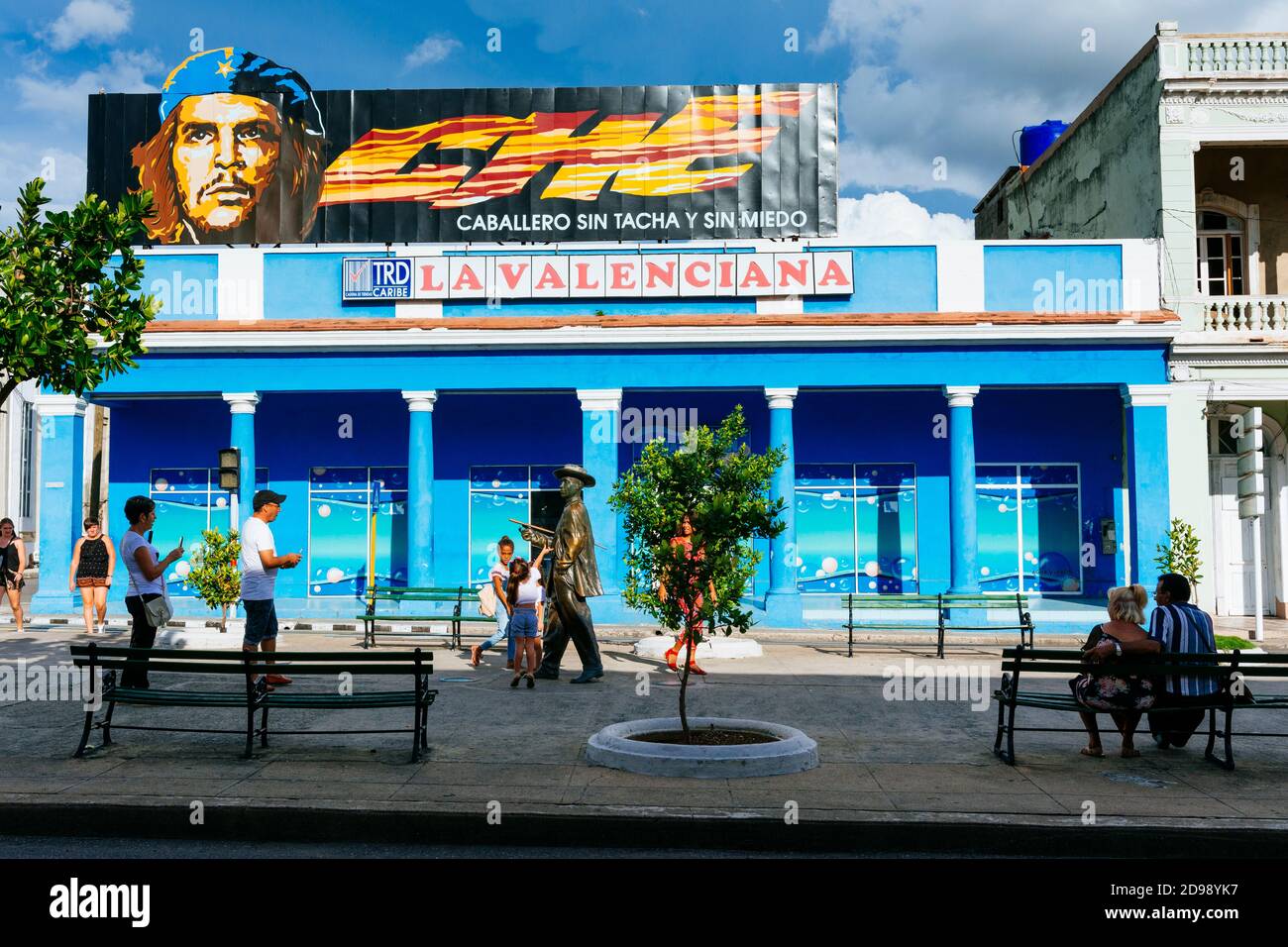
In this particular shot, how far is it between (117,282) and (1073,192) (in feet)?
65.1

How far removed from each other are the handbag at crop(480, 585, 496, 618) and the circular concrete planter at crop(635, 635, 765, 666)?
7.05ft

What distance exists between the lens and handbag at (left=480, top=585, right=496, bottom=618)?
1470 cm

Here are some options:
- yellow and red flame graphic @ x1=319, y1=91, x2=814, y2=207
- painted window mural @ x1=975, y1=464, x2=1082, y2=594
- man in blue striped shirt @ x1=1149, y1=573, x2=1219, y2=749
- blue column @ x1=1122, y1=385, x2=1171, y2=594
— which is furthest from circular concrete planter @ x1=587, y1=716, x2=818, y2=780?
yellow and red flame graphic @ x1=319, y1=91, x2=814, y2=207

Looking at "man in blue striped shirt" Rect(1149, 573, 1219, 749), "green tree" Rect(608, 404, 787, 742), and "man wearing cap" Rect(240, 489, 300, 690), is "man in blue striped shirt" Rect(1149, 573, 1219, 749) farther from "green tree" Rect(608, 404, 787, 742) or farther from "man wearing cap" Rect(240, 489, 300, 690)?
"man wearing cap" Rect(240, 489, 300, 690)

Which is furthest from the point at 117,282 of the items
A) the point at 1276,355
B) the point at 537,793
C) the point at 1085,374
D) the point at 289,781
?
the point at 1276,355

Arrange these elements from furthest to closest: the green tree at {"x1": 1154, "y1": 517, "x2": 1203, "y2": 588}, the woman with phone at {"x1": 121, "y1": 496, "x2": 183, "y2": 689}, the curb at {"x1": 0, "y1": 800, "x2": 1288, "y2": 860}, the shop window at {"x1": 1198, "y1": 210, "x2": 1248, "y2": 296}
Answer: the shop window at {"x1": 1198, "y1": 210, "x2": 1248, "y2": 296} → the green tree at {"x1": 1154, "y1": 517, "x2": 1203, "y2": 588} → the woman with phone at {"x1": 121, "y1": 496, "x2": 183, "y2": 689} → the curb at {"x1": 0, "y1": 800, "x2": 1288, "y2": 860}

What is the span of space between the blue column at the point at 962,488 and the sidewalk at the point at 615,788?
26.5 feet

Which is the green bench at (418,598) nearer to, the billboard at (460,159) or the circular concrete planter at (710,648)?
the circular concrete planter at (710,648)

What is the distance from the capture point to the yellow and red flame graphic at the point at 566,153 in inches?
785

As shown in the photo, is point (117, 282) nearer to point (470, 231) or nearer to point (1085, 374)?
point (470, 231)

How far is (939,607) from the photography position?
14.2 meters

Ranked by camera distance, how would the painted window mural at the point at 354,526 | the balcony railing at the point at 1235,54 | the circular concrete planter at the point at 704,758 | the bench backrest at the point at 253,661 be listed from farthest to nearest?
1. the painted window mural at the point at 354,526
2. the balcony railing at the point at 1235,54
3. the bench backrest at the point at 253,661
4. the circular concrete planter at the point at 704,758

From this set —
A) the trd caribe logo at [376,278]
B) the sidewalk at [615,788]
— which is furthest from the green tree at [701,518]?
the trd caribe logo at [376,278]

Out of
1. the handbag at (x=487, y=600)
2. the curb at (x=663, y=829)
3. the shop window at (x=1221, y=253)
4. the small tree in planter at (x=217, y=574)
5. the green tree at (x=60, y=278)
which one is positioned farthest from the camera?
the shop window at (x=1221, y=253)
